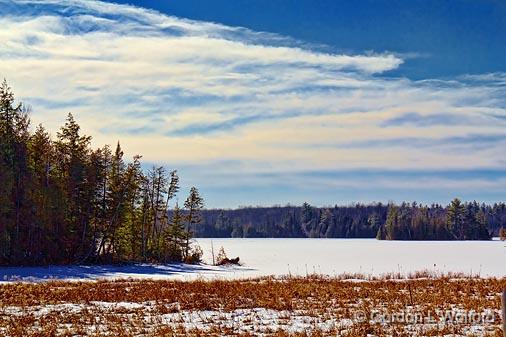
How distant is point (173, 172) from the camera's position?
6206 cm

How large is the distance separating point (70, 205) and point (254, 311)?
36.2 m

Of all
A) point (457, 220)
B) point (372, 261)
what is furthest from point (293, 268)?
point (457, 220)

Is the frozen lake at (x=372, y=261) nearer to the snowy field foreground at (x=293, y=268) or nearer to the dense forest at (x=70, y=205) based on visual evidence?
the snowy field foreground at (x=293, y=268)

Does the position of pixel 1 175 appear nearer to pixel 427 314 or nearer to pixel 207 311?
pixel 207 311

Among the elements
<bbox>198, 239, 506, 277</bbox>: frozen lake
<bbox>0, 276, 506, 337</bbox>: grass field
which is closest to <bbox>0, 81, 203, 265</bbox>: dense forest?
<bbox>198, 239, 506, 277</bbox>: frozen lake

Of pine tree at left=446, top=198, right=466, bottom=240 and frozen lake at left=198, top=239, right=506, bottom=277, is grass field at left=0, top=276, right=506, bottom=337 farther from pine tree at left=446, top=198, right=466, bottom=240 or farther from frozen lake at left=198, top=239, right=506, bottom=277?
pine tree at left=446, top=198, right=466, bottom=240

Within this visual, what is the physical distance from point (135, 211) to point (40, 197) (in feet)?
49.4

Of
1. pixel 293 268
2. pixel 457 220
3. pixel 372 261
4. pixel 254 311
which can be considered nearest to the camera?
pixel 254 311

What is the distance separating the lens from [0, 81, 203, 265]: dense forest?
45438mm

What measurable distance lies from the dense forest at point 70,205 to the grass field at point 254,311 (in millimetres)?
22980

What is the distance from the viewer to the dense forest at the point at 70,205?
4544 cm

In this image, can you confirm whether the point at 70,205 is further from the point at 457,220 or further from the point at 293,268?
the point at 457,220

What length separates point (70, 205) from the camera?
49.1m

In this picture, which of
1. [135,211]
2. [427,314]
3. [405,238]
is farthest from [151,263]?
[405,238]
